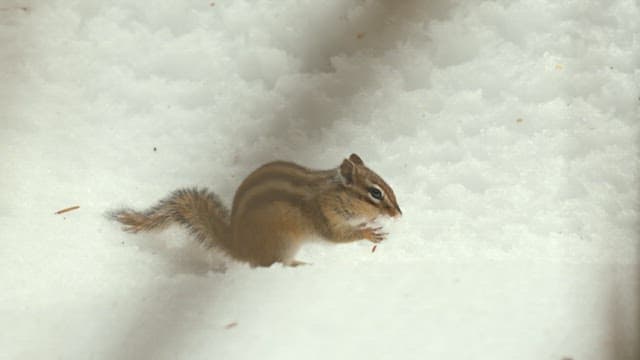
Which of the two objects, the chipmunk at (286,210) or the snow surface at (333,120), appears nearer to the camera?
the chipmunk at (286,210)

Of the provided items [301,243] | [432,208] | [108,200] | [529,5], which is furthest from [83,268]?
[529,5]

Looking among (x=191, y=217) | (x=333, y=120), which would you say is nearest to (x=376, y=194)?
(x=333, y=120)

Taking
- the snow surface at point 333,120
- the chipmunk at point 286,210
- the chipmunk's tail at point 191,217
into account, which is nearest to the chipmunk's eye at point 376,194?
the chipmunk at point 286,210

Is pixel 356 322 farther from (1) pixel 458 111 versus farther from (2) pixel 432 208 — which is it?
(1) pixel 458 111

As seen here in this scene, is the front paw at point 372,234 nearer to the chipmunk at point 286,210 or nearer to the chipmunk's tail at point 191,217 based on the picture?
the chipmunk at point 286,210

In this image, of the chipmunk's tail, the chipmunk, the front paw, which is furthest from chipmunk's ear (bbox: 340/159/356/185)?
the chipmunk's tail

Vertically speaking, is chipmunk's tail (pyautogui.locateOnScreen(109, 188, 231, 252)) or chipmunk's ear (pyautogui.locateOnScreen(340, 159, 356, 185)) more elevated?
chipmunk's ear (pyautogui.locateOnScreen(340, 159, 356, 185))

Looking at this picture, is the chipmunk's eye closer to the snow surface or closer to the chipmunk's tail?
the snow surface
